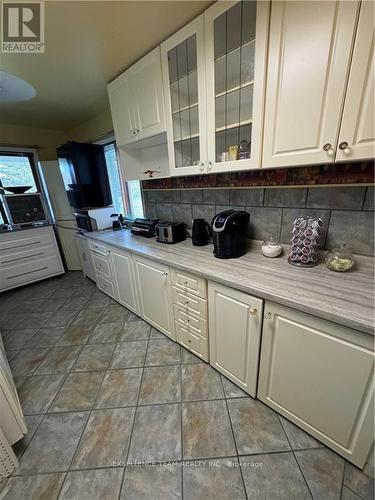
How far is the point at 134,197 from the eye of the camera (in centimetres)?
283

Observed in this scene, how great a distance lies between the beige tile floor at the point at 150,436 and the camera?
3.21 feet

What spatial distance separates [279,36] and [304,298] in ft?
4.03

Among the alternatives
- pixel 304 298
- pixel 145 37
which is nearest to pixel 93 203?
pixel 145 37

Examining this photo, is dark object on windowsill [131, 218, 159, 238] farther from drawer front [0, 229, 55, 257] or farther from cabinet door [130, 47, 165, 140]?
drawer front [0, 229, 55, 257]

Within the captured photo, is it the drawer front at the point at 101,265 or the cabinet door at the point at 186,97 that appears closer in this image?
the cabinet door at the point at 186,97

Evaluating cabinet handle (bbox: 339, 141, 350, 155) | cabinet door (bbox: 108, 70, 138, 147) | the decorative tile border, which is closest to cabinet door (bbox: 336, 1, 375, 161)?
cabinet handle (bbox: 339, 141, 350, 155)

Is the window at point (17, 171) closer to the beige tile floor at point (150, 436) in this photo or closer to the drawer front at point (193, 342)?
the beige tile floor at point (150, 436)

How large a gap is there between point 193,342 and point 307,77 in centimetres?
177

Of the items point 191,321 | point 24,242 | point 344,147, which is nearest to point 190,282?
point 191,321

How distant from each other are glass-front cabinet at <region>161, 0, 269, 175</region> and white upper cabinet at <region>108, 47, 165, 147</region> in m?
0.08

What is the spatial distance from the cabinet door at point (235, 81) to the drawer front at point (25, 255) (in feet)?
10.1

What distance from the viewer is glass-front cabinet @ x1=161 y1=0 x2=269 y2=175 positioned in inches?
41.8

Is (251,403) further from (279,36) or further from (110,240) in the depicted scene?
(279,36)

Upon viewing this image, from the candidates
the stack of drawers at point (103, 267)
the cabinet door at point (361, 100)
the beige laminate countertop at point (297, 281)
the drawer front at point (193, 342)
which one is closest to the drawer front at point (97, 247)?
the stack of drawers at point (103, 267)
